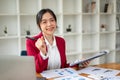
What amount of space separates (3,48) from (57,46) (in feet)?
5.25

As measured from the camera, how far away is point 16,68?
3.69 ft

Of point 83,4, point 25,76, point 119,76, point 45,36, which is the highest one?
point 83,4

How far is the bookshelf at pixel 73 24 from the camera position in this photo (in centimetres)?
345

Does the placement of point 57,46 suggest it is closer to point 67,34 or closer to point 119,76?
point 119,76

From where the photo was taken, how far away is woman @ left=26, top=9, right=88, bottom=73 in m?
1.88

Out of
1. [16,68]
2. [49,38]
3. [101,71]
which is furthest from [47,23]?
[16,68]

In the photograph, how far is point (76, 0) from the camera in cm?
395

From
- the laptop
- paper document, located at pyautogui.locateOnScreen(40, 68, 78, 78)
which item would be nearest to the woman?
paper document, located at pyautogui.locateOnScreen(40, 68, 78, 78)

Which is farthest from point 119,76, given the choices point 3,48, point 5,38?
point 3,48

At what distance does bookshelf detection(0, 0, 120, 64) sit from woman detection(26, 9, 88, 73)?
131cm

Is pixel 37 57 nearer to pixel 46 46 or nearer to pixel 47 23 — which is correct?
pixel 46 46

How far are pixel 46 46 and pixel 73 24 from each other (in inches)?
80.8

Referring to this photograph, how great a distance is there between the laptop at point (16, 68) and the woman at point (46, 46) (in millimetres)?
679

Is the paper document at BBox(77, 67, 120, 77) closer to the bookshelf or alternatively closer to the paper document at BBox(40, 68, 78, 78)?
the paper document at BBox(40, 68, 78, 78)
